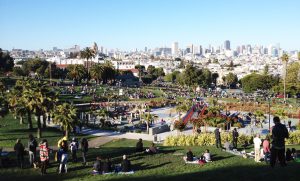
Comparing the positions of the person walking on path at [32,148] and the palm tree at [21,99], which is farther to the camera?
the palm tree at [21,99]

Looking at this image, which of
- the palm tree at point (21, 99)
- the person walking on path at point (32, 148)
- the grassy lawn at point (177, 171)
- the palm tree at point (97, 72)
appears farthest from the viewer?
the palm tree at point (97, 72)

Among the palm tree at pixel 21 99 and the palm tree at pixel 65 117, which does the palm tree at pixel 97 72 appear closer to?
the palm tree at pixel 21 99

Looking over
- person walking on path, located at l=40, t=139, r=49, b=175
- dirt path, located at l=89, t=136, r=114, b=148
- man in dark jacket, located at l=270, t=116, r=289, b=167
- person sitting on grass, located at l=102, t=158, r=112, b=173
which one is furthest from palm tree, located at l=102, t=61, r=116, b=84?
man in dark jacket, located at l=270, t=116, r=289, b=167

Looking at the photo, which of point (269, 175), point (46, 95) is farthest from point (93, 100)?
point (269, 175)

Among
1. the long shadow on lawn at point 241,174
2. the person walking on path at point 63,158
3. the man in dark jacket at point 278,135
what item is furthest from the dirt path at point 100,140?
the man in dark jacket at point 278,135

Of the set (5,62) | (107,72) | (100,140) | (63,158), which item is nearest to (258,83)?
(107,72)

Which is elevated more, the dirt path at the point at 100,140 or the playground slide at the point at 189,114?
the playground slide at the point at 189,114
